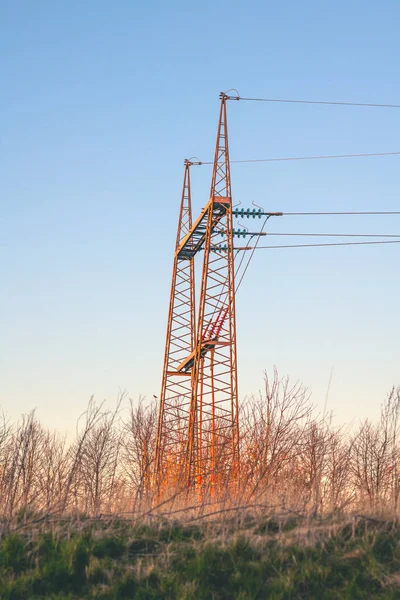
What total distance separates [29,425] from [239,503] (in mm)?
3429

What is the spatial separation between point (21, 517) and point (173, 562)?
244 cm

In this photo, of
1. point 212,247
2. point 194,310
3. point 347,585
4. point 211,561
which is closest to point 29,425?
point 211,561

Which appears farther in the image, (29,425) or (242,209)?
(242,209)

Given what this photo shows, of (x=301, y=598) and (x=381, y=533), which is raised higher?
(x=381, y=533)

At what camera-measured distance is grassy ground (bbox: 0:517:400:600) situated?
8.07m

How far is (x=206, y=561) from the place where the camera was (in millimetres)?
8477

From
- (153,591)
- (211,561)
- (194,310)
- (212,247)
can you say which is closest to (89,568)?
(153,591)

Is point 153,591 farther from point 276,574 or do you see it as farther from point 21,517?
point 21,517

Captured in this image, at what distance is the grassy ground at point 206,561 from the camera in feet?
26.5

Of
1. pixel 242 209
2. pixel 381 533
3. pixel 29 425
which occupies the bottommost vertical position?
pixel 381 533

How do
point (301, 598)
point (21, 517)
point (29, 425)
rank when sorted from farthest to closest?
point (29, 425), point (21, 517), point (301, 598)

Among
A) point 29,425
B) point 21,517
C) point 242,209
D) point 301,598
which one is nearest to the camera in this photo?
point 301,598

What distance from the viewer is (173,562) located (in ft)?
28.3

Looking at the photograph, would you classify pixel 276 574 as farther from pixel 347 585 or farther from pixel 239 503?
pixel 239 503
